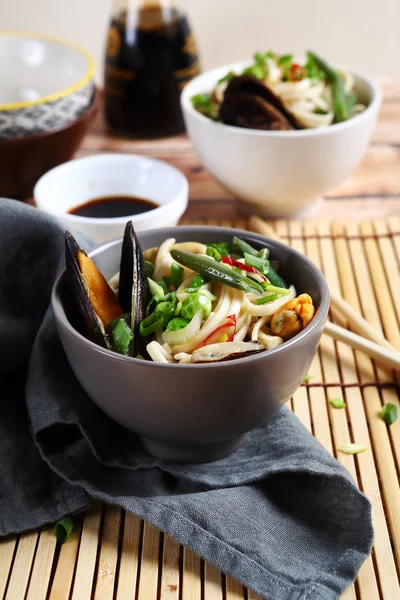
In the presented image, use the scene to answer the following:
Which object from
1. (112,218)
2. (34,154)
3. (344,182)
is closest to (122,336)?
(112,218)

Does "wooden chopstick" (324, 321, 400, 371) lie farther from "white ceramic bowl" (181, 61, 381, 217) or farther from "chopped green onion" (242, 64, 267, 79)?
"chopped green onion" (242, 64, 267, 79)

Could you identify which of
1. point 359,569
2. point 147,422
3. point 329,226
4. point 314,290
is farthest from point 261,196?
point 359,569

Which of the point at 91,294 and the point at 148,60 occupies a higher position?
the point at 91,294

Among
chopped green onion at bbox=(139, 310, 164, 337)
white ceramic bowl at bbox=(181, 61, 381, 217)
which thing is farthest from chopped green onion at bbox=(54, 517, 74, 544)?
white ceramic bowl at bbox=(181, 61, 381, 217)

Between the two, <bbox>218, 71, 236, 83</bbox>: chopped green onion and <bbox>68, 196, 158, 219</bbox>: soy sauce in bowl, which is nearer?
<bbox>68, 196, 158, 219</bbox>: soy sauce in bowl

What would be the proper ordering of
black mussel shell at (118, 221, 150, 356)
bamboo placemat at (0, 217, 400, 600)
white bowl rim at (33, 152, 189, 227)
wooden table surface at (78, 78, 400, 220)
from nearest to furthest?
1. bamboo placemat at (0, 217, 400, 600)
2. black mussel shell at (118, 221, 150, 356)
3. white bowl rim at (33, 152, 189, 227)
4. wooden table surface at (78, 78, 400, 220)

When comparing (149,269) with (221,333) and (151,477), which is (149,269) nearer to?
(221,333)

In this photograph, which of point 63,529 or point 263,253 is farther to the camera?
point 263,253

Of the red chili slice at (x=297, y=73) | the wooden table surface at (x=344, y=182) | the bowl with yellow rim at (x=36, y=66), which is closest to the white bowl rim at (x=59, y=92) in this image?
the bowl with yellow rim at (x=36, y=66)
